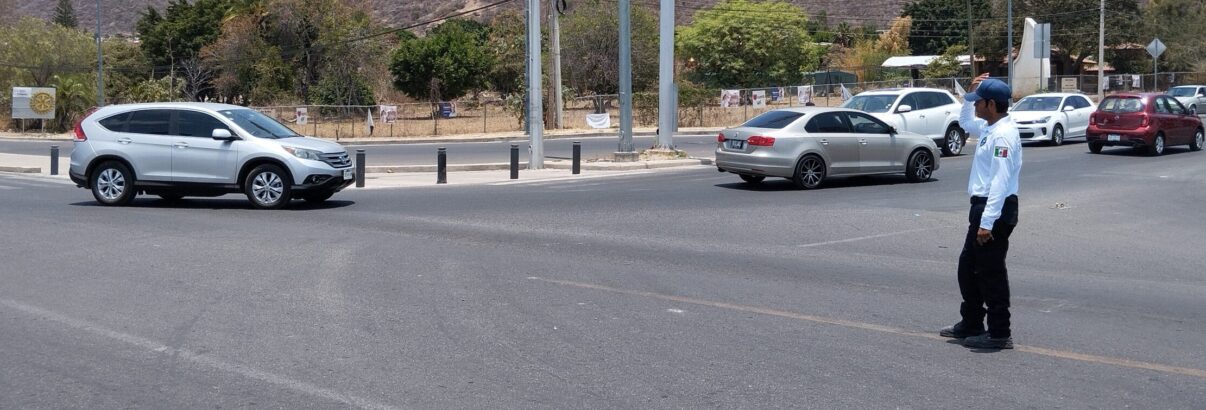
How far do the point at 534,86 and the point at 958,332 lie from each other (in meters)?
19.2

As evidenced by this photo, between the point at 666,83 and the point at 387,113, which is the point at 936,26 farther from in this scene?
the point at 666,83

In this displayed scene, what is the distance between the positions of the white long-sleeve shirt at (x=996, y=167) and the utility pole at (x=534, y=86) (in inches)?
750

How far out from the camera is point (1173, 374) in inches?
281

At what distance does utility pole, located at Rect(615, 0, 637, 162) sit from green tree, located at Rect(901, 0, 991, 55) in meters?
74.3

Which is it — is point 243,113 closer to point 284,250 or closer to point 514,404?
point 284,250

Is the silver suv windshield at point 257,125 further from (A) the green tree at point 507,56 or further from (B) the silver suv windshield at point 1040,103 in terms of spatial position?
(A) the green tree at point 507,56

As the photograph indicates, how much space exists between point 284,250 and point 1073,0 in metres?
75.8

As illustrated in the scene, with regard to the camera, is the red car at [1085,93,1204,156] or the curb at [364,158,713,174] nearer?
the curb at [364,158,713,174]

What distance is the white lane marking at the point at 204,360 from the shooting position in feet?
21.3

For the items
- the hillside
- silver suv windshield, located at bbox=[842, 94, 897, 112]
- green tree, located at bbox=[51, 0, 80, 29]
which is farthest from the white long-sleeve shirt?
green tree, located at bbox=[51, 0, 80, 29]

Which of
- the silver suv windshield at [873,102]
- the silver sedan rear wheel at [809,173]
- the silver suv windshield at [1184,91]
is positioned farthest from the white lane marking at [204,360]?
the silver suv windshield at [1184,91]

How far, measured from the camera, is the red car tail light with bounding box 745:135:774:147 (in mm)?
19188

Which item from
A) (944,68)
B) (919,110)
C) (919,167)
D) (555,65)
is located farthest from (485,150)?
(944,68)

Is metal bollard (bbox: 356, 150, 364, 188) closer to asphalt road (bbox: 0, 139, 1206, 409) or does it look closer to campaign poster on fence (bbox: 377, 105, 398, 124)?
asphalt road (bbox: 0, 139, 1206, 409)
